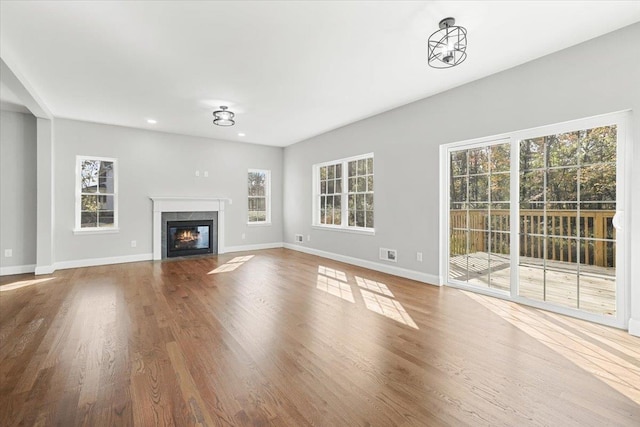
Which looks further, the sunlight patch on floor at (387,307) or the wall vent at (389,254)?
the wall vent at (389,254)

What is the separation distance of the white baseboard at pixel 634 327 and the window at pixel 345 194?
137 inches

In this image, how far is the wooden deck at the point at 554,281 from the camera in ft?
9.82

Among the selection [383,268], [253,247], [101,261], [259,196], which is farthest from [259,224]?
[383,268]

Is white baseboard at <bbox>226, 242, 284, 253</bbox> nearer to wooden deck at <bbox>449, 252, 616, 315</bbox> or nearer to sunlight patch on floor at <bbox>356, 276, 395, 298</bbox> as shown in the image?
sunlight patch on floor at <bbox>356, 276, 395, 298</bbox>

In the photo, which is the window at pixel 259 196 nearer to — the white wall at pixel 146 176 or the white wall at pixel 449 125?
the white wall at pixel 146 176

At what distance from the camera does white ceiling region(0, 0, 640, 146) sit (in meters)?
2.50

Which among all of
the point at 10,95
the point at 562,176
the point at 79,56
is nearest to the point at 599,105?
the point at 562,176

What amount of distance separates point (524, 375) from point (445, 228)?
8.19ft

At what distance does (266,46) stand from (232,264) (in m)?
4.20

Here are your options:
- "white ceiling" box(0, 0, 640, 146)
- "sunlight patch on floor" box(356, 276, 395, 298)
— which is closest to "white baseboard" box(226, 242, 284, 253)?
"white ceiling" box(0, 0, 640, 146)

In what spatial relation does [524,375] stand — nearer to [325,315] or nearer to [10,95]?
[325,315]

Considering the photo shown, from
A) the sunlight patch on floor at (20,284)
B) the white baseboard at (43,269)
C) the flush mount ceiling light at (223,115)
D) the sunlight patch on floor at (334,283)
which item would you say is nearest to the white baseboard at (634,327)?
the sunlight patch on floor at (334,283)

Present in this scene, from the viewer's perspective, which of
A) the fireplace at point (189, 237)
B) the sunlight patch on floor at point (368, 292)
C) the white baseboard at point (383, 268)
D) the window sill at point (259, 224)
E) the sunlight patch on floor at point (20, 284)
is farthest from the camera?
the window sill at point (259, 224)

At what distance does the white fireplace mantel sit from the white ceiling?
2275 millimetres
